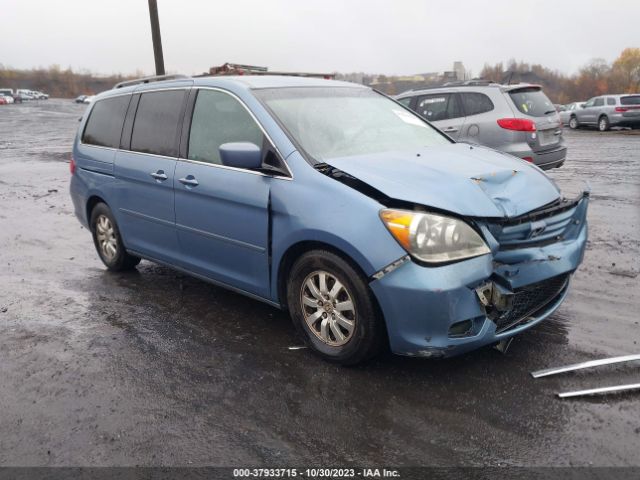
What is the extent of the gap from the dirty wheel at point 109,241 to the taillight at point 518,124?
581cm

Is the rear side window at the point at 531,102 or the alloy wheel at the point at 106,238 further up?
the rear side window at the point at 531,102

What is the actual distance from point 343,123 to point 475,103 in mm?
5587

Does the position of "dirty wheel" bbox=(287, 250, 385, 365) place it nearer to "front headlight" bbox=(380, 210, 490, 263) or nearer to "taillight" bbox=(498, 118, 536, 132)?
"front headlight" bbox=(380, 210, 490, 263)

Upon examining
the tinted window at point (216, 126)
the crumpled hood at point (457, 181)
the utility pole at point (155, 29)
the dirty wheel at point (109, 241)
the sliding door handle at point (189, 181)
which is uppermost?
the utility pole at point (155, 29)

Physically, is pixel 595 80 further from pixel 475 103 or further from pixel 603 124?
pixel 475 103

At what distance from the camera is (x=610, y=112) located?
2477cm

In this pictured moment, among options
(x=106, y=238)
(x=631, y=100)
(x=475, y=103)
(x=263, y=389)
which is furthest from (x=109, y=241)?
(x=631, y=100)

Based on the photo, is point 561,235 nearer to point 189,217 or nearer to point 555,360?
point 555,360

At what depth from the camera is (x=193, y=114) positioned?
4602mm

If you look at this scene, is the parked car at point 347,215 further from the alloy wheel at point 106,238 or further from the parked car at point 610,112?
the parked car at point 610,112

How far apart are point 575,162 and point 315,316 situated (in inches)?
506

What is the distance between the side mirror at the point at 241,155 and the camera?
12.5 feet

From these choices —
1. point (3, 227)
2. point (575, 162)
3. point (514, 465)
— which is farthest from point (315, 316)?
point (575, 162)

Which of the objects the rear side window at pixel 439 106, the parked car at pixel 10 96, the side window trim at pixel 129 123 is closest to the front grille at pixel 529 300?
the side window trim at pixel 129 123
